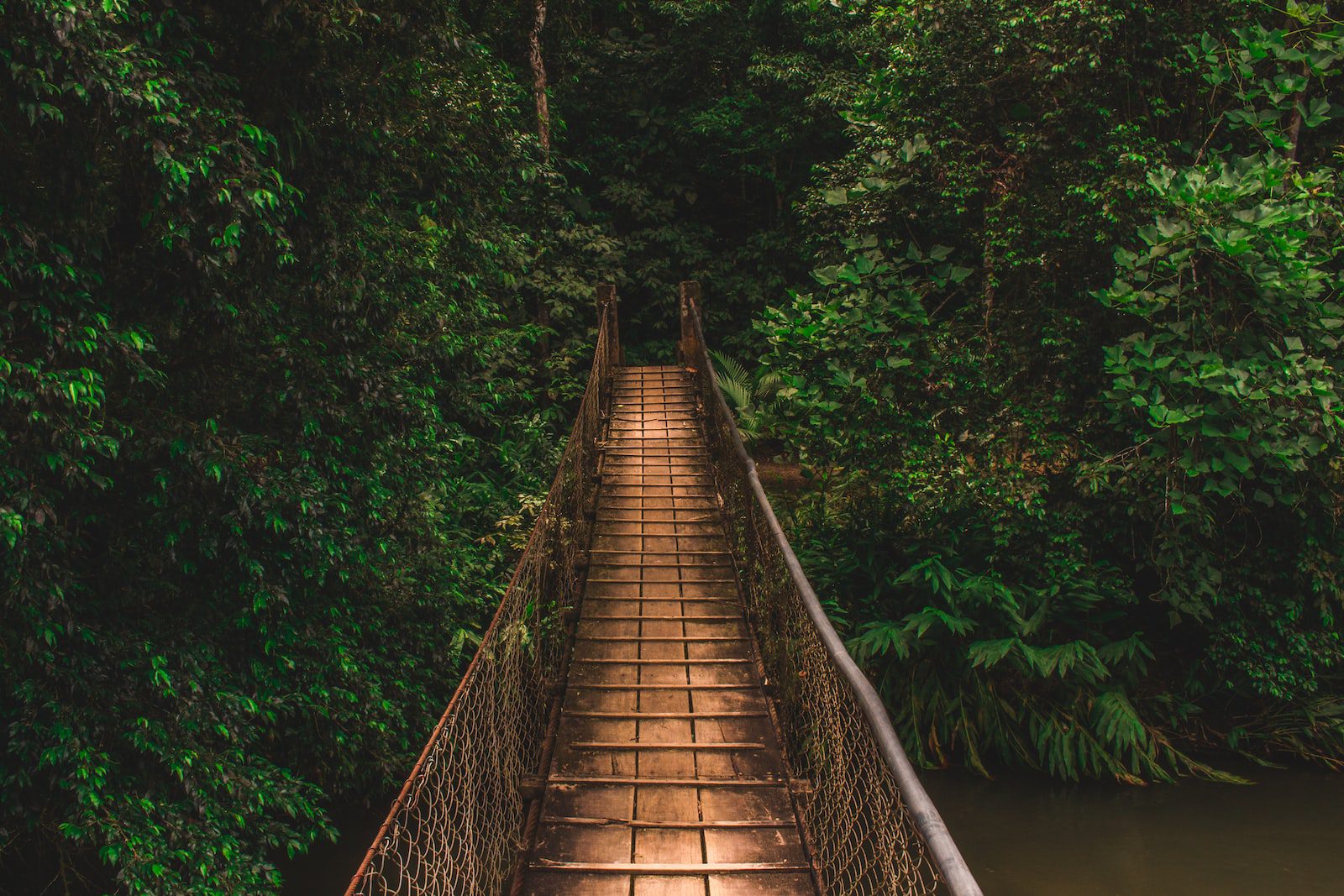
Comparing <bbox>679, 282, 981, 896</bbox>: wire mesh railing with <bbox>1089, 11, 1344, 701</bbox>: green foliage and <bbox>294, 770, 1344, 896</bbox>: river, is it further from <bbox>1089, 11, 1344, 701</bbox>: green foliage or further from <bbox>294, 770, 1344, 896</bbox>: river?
<bbox>1089, 11, 1344, 701</bbox>: green foliage

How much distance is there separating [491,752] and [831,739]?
1.02m

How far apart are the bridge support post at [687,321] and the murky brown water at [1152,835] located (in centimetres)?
457

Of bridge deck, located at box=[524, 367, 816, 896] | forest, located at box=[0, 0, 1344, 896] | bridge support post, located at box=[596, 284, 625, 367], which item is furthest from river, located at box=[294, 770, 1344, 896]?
bridge support post, located at box=[596, 284, 625, 367]

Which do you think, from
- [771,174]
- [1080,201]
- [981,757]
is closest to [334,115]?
[1080,201]

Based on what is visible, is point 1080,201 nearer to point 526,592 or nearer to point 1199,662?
point 1199,662

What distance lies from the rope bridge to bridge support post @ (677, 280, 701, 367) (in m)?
3.51

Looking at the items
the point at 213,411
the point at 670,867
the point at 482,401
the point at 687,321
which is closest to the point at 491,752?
the point at 670,867

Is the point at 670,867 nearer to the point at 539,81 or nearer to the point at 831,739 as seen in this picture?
the point at 831,739

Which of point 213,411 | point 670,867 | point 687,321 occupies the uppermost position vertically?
point 687,321

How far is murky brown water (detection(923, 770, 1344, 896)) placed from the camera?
428 centimetres

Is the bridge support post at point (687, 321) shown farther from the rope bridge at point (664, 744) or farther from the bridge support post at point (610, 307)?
the rope bridge at point (664, 744)

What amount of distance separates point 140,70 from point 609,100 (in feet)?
29.4

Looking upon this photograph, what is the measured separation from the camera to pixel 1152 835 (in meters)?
4.64

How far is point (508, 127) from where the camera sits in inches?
195
